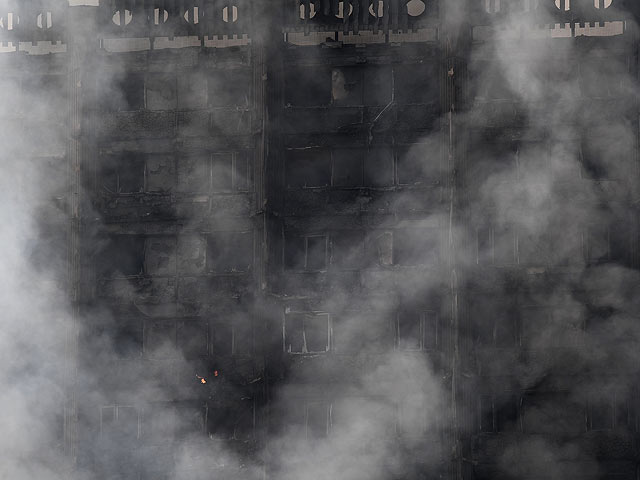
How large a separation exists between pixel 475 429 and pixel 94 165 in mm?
5679

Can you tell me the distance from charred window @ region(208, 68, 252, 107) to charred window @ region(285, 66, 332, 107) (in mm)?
528

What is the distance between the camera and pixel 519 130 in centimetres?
752

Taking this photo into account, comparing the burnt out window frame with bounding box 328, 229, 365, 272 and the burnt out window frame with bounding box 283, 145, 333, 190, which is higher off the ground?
the burnt out window frame with bounding box 283, 145, 333, 190

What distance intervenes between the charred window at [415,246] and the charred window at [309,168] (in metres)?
1.15

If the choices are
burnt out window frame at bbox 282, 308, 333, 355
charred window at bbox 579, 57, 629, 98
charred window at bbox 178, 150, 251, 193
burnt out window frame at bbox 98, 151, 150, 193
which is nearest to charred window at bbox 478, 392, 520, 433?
burnt out window frame at bbox 282, 308, 333, 355

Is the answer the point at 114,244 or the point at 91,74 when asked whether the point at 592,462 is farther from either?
the point at 91,74

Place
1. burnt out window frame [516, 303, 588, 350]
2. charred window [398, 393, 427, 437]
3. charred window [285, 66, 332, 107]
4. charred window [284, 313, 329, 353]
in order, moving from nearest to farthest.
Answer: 1. burnt out window frame [516, 303, 588, 350]
2. charred window [398, 393, 427, 437]
3. charred window [284, 313, 329, 353]
4. charred window [285, 66, 332, 107]

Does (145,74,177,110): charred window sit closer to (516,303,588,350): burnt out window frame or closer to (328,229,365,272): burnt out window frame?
(328,229,365,272): burnt out window frame

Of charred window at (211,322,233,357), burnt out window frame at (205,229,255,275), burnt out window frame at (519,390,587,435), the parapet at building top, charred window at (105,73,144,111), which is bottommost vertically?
burnt out window frame at (519,390,587,435)

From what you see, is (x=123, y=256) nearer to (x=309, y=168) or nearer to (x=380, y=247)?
(x=309, y=168)

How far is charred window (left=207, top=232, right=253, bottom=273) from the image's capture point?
771 centimetres

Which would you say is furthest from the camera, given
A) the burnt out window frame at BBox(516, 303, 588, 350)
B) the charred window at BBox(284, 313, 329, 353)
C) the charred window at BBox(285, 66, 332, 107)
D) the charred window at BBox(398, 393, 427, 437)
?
the charred window at BBox(285, 66, 332, 107)

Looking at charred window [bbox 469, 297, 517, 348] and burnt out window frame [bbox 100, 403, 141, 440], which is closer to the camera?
charred window [bbox 469, 297, 517, 348]

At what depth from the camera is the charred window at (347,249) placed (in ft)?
25.0
